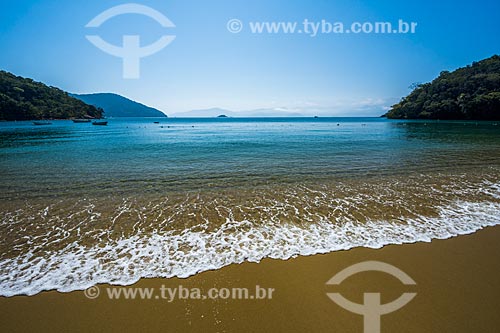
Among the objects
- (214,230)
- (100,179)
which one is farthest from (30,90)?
(214,230)

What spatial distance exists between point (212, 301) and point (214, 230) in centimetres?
289

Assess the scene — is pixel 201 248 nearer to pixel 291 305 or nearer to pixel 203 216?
pixel 203 216

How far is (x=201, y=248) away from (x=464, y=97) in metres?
130

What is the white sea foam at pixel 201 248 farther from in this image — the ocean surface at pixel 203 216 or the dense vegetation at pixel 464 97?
the dense vegetation at pixel 464 97

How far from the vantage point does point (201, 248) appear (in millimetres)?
5902

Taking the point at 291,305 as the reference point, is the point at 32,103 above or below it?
above

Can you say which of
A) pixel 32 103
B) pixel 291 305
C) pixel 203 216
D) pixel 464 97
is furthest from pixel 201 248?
pixel 32 103

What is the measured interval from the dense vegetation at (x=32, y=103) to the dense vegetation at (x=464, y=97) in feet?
663

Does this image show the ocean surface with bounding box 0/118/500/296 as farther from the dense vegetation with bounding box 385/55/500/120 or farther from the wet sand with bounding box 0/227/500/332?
the dense vegetation with bounding box 385/55/500/120

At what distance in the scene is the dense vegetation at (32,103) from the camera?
106 meters

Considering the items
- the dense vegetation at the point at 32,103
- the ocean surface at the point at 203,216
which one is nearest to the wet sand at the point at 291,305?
the ocean surface at the point at 203,216

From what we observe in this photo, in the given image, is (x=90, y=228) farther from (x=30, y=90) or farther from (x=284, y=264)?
(x=30, y=90)

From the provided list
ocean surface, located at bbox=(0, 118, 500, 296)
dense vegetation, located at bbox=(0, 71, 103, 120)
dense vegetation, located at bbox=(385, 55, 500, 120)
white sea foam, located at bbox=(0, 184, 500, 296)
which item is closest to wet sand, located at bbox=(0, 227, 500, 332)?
white sea foam, located at bbox=(0, 184, 500, 296)

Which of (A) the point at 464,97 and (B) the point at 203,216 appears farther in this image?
(A) the point at 464,97
